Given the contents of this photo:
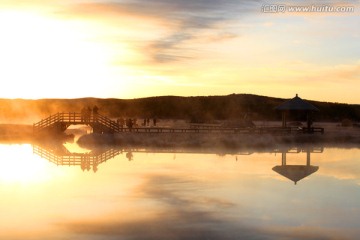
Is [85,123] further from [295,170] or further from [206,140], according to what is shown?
[295,170]

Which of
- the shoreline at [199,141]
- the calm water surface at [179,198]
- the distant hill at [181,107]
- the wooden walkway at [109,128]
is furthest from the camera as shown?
the distant hill at [181,107]

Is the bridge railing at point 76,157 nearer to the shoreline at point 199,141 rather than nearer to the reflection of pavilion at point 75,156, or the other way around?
the reflection of pavilion at point 75,156

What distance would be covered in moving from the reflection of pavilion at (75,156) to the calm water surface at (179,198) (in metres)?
0.15

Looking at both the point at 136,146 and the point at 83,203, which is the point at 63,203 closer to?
the point at 83,203

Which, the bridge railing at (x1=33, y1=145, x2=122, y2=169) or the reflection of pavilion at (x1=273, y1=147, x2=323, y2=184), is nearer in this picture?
the reflection of pavilion at (x1=273, y1=147, x2=323, y2=184)

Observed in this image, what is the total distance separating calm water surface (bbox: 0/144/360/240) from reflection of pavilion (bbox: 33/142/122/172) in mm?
154

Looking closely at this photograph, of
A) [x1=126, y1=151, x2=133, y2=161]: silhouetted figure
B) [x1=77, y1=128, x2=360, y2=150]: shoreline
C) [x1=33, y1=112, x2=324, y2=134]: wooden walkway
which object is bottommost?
Answer: [x1=126, y1=151, x2=133, y2=161]: silhouetted figure

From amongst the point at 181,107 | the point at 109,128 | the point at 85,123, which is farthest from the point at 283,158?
the point at 181,107

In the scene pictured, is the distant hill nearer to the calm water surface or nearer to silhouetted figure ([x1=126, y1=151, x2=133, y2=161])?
silhouetted figure ([x1=126, y1=151, x2=133, y2=161])

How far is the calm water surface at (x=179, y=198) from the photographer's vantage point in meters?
14.7

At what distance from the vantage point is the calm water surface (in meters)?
14.7

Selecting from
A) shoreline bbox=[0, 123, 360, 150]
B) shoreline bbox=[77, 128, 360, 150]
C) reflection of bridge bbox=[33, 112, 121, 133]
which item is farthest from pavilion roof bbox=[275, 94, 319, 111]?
reflection of bridge bbox=[33, 112, 121, 133]

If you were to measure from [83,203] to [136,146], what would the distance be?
2402cm

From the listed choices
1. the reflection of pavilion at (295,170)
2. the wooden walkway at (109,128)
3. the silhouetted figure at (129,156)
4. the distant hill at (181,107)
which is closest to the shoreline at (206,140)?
the wooden walkway at (109,128)
